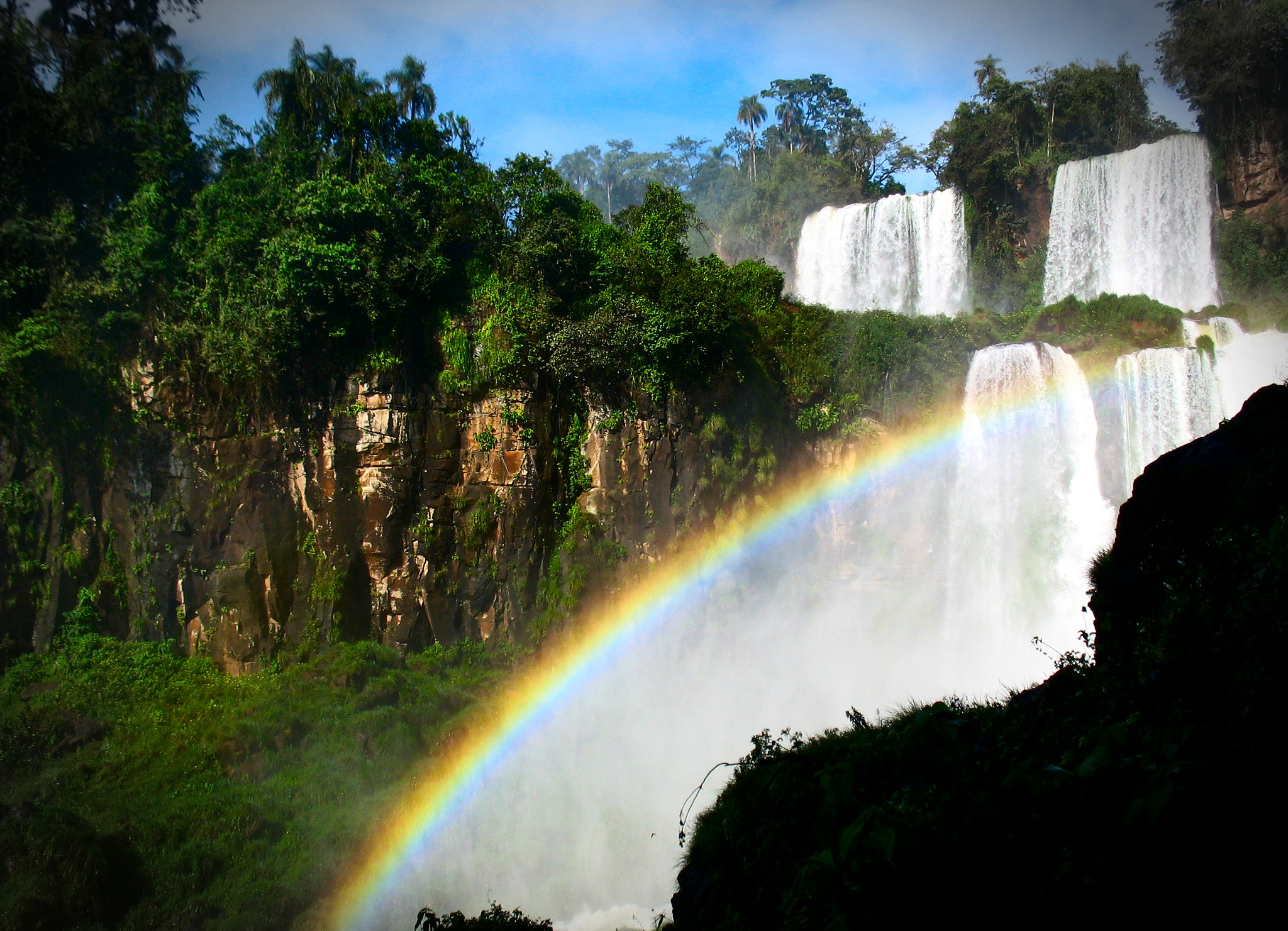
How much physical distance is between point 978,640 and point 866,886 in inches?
698

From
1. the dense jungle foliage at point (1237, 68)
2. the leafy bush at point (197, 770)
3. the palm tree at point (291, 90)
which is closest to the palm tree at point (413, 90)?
the palm tree at point (291, 90)

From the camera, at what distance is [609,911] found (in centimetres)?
1327

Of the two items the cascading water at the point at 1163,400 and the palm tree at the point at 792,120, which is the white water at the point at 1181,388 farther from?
the palm tree at the point at 792,120

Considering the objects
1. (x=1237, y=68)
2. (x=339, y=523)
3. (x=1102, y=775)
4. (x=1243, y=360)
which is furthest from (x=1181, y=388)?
(x=339, y=523)

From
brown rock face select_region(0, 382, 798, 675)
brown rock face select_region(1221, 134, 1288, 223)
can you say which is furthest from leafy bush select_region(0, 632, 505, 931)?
brown rock face select_region(1221, 134, 1288, 223)

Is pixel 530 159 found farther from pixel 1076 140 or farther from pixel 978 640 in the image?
pixel 1076 140

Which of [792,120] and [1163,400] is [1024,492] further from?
[792,120]

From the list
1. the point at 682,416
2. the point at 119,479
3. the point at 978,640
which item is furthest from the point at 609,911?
the point at 119,479

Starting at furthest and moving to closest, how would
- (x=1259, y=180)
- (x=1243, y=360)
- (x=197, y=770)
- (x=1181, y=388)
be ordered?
(x=1259, y=180)
(x=1243, y=360)
(x=1181, y=388)
(x=197, y=770)

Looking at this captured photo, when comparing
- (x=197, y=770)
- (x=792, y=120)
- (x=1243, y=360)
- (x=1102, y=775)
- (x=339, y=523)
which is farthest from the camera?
(x=792, y=120)

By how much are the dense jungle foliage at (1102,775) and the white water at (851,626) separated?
979cm

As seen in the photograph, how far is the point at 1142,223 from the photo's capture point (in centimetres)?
2341

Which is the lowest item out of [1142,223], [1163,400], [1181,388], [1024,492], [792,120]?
[1024,492]

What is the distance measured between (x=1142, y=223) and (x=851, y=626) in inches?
596
